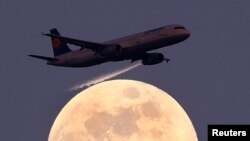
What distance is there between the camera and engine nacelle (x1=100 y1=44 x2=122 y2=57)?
131250mm

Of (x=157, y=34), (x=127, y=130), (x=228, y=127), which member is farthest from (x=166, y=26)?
(x=228, y=127)

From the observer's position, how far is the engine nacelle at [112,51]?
131 meters

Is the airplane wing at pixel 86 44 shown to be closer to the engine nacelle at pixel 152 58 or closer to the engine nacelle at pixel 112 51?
the engine nacelle at pixel 112 51

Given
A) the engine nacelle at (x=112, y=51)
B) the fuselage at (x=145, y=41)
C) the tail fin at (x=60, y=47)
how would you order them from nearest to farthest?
the fuselage at (x=145, y=41) → the engine nacelle at (x=112, y=51) → the tail fin at (x=60, y=47)

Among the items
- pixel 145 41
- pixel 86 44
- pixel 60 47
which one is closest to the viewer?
pixel 145 41

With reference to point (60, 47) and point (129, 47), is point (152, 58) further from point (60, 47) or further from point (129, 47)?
point (60, 47)

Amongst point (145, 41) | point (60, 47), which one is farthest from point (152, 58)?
point (60, 47)

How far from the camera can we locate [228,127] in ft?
339

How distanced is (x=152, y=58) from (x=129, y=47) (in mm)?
6730

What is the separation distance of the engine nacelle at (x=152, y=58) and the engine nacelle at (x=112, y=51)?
6.70 metres

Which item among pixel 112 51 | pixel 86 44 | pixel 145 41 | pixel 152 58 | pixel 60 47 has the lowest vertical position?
pixel 152 58

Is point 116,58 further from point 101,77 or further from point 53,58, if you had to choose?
point 53,58

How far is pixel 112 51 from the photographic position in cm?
13188

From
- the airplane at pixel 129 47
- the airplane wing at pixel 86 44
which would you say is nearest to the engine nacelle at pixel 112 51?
the airplane at pixel 129 47
